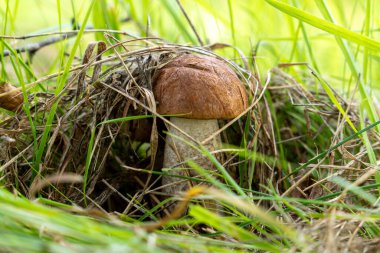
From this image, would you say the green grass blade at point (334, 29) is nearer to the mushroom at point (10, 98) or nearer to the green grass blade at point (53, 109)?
the green grass blade at point (53, 109)

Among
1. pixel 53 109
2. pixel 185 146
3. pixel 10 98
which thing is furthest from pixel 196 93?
pixel 10 98

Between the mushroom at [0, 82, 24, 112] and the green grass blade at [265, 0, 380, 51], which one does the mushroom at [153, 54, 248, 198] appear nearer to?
the green grass blade at [265, 0, 380, 51]

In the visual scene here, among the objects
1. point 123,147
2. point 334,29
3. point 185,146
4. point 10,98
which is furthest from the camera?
point 123,147

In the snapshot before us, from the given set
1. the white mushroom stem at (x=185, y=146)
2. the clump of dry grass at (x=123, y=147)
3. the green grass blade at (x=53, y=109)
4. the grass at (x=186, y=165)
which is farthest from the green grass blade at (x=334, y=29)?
the green grass blade at (x=53, y=109)

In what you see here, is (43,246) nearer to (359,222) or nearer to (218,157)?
(359,222)

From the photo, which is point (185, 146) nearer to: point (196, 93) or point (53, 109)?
point (196, 93)

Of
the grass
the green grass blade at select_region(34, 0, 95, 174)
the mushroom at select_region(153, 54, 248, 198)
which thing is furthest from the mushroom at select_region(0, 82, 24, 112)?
the mushroom at select_region(153, 54, 248, 198)

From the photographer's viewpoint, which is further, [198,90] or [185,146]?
[185,146]
